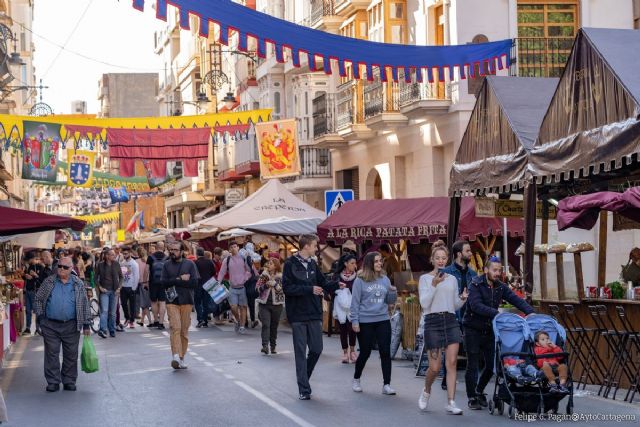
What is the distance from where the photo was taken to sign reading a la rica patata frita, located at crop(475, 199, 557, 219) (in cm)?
1998

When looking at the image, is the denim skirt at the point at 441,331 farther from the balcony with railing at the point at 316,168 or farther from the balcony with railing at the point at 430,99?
the balcony with railing at the point at 316,168

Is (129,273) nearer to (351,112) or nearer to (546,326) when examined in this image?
(351,112)

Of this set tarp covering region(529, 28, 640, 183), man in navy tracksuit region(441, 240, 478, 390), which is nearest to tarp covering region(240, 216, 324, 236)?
tarp covering region(529, 28, 640, 183)

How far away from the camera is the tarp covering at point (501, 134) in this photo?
59.6ft

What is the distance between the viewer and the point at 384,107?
119 ft

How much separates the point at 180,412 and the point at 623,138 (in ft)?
18.8

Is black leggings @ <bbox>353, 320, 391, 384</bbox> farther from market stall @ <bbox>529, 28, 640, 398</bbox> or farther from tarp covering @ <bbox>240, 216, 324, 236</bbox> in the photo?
tarp covering @ <bbox>240, 216, 324, 236</bbox>

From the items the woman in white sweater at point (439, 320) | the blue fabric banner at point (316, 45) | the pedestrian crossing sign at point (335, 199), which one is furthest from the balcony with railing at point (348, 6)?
the woman in white sweater at point (439, 320)

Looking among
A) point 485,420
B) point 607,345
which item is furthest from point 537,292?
point 485,420

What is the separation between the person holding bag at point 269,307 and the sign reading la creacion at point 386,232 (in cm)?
230

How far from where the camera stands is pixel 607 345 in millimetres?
16328

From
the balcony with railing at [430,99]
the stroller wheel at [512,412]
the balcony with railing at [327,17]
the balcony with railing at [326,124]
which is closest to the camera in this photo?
the stroller wheel at [512,412]

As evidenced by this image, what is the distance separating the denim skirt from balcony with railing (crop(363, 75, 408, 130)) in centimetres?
2130

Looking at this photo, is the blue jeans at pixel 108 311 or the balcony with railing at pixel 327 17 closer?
the blue jeans at pixel 108 311
